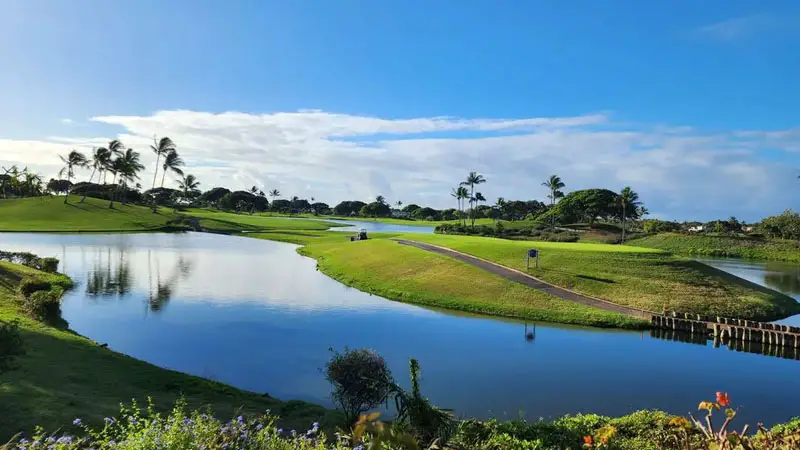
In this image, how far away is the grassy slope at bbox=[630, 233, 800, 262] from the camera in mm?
99037

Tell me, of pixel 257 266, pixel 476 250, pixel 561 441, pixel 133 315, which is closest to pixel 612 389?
pixel 561 441

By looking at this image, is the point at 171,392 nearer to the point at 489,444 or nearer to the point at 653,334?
the point at 489,444

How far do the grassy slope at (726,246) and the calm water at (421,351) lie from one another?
80365mm

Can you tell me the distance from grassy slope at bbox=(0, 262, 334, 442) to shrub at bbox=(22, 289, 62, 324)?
6.33 m

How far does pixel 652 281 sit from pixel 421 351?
2483 cm

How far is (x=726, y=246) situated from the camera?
108312mm

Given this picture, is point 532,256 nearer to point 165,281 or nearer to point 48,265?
point 165,281

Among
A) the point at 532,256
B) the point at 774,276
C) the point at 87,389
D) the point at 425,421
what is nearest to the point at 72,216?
the point at 532,256

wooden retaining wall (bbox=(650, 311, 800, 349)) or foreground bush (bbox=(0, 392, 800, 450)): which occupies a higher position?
foreground bush (bbox=(0, 392, 800, 450))

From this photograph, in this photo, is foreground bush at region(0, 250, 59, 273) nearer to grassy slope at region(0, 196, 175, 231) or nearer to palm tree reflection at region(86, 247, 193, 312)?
palm tree reflection at region(86, 247, 193, 312)

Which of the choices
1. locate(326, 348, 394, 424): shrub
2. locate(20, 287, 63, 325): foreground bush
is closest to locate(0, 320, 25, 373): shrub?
locate(326, 348, 394, 424): shrub

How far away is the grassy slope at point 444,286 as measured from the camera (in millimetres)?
35500

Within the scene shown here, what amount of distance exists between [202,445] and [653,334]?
3149cm

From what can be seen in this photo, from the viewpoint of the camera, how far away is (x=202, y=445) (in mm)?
7680
